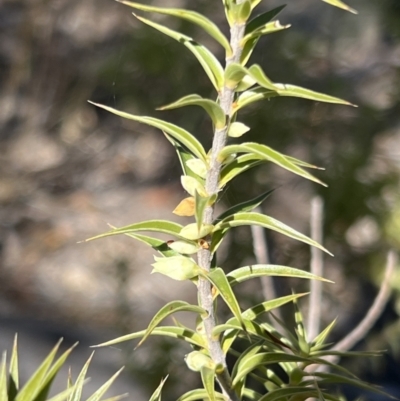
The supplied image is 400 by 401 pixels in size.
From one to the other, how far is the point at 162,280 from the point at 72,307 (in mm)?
344

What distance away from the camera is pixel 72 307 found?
2074 mm

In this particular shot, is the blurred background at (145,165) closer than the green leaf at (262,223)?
No

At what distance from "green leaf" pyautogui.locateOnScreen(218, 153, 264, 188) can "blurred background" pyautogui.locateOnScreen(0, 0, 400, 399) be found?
1.60 ft

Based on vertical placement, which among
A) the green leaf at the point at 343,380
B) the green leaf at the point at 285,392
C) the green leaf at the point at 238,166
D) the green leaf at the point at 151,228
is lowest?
the green leaf at the point at 285,392

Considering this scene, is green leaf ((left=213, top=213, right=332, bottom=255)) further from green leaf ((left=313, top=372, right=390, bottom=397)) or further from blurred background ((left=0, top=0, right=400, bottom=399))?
blurred background ((left=0, top=0, right=400, bottom=399))

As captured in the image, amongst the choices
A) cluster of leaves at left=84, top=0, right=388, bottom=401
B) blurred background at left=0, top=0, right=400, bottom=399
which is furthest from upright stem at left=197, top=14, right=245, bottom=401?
blurred background at left=0, top=0, right=400, bottom=399

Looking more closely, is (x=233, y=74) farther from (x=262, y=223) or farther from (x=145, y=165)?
(x=145, y=165)

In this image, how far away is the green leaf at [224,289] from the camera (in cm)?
23

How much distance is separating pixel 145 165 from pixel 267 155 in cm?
239

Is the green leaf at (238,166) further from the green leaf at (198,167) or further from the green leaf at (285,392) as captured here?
the green leaf at (285,392)

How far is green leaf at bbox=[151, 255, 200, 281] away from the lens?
24cm

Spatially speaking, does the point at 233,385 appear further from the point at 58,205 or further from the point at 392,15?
the point at 58,205

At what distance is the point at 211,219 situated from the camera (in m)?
0.25

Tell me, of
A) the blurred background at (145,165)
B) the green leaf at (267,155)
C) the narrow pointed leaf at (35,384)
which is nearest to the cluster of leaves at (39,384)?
the narrow pointed leaf at (35,384)
